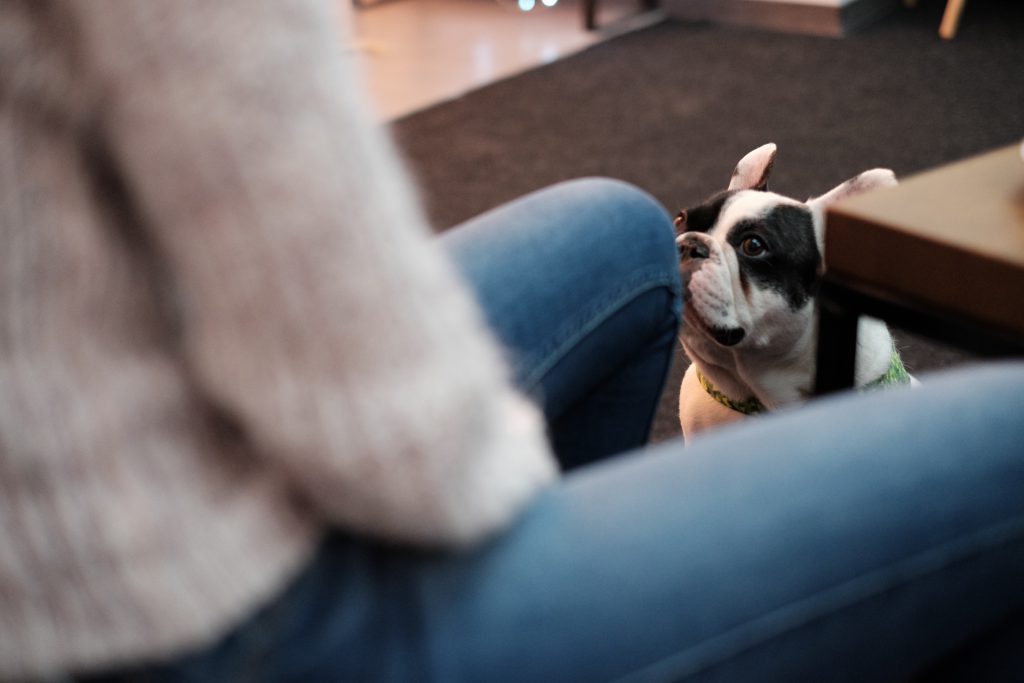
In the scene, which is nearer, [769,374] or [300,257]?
[300,257]

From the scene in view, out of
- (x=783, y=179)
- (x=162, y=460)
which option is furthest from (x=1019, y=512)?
(x=783, y=179)

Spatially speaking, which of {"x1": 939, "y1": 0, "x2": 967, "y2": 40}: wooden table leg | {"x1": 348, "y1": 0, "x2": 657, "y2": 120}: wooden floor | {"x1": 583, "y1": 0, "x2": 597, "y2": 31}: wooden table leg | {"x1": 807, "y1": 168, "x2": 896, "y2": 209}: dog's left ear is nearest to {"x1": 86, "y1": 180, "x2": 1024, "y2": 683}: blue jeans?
{"x1": 807, "y1": 168, "x2": 896, "y2": 209}: dog's left ear

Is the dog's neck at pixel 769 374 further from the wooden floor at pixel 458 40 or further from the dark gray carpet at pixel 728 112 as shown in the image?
the wooden floor at pixel 458 40

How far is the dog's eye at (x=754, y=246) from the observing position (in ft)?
3.80

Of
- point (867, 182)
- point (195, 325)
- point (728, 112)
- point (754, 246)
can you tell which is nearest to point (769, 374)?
point (754, 246)

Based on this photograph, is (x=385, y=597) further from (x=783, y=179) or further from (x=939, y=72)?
(x=939, y=72)

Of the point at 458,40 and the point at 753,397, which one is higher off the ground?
the point at 753,397

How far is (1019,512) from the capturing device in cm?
46

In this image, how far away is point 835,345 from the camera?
83 cm

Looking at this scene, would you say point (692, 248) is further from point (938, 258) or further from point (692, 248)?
point (938, 258)

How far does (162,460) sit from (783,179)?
69.0 inches

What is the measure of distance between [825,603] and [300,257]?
27 cm

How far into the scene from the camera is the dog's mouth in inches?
44.7

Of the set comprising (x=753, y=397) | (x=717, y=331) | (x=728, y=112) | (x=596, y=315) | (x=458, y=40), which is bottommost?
(x=458, y=40)
